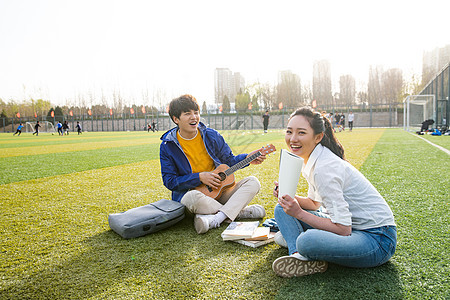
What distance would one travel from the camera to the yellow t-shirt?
373 cm

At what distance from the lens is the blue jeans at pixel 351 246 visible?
2.08 metres

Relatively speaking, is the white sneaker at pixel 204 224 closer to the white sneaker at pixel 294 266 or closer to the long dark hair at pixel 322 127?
the white sneaker at pixel 294 266

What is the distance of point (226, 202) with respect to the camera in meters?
3.68

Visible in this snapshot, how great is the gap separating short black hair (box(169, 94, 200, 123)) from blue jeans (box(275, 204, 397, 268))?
2.04 m

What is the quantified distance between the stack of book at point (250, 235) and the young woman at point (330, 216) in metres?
0.50

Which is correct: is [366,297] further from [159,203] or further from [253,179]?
[159,203]

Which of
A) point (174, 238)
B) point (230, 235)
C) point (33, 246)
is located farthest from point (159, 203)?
point (33, 246)

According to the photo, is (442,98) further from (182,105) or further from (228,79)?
(228,79)

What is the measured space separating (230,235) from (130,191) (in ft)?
9.64

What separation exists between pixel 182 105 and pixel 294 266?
2.19 m

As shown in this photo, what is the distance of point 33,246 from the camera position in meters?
2.99

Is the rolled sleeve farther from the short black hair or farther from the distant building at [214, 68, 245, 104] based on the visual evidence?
the distant building at [214, 68, 245, 104]

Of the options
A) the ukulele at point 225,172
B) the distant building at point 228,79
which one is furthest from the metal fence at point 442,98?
the distant building at point 228,79

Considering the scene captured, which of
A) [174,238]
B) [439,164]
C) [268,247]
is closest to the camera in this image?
[268,247]
